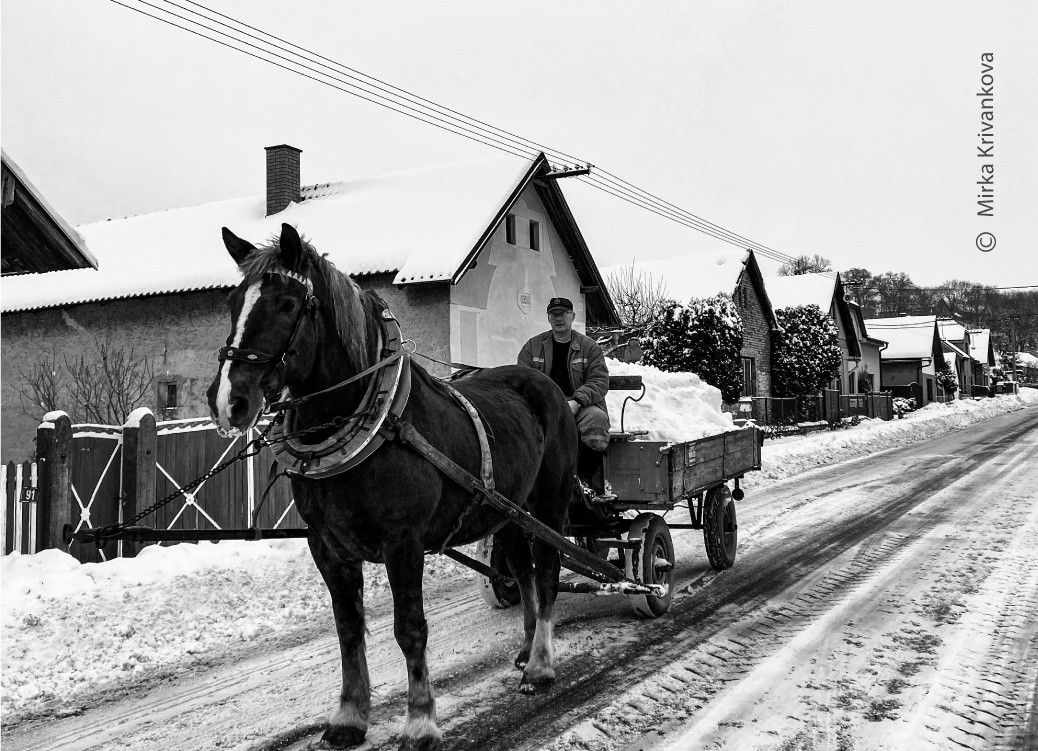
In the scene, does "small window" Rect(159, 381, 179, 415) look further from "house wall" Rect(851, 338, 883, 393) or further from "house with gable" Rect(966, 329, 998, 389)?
"house with gable" Rect(966, 329, 998, 389)

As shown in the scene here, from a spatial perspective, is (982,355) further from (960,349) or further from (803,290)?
(803,290)

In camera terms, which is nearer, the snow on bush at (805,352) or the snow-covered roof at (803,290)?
the snow on bush at (805,352)

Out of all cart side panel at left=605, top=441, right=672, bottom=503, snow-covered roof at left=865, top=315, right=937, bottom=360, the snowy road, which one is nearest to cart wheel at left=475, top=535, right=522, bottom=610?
the snowy road

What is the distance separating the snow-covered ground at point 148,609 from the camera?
502 cm

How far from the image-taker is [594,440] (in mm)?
6090

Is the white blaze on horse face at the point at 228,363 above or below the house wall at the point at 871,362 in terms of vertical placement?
below

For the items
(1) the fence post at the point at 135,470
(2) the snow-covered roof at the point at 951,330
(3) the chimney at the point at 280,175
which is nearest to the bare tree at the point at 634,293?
(3) the chimney at the point at 280,175

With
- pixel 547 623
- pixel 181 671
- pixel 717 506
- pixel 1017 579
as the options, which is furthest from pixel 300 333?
pixel 1017 579

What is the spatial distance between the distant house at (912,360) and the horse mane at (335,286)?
59318 millimetres

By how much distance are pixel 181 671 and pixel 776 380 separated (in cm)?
3127

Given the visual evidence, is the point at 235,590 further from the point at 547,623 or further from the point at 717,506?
the point at 717,506

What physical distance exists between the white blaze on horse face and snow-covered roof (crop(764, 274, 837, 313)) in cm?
3955

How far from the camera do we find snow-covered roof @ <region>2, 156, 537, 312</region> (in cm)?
1616

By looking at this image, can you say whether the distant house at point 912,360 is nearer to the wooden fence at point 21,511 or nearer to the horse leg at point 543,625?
the horse leg at point 543,625
